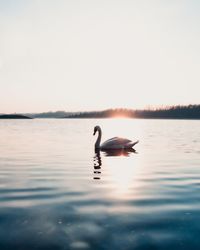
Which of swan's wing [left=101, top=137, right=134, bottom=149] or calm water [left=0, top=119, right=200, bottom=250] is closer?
calm water [left=0, top=119, right=200, bottom=250]

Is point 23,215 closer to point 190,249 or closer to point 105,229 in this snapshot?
point 105,229

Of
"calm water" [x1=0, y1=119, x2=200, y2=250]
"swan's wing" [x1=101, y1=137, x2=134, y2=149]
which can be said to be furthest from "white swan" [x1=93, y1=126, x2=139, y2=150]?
"calm water" [x1=0, y1=119, x2=200, y2=250]

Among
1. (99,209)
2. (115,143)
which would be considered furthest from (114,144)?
(99,209)

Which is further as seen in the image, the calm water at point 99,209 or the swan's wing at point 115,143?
the swan's wing at point 115,143

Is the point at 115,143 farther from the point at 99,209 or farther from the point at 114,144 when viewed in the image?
the point at 99,209

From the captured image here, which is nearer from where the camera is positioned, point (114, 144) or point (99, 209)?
point (99, 209)

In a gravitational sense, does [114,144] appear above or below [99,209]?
below

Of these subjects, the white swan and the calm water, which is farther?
the white swan

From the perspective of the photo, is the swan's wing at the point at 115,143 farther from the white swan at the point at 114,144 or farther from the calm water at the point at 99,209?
the calm water at the point at 99,209

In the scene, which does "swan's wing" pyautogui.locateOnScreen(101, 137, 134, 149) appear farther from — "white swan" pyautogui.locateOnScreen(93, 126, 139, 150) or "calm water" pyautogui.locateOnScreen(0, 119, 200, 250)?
"calm water" pyautogui.locateOnScreen(0, 119, 200, 250)

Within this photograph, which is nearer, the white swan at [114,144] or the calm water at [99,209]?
the calm water at [99,209]

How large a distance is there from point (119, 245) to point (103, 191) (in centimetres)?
560

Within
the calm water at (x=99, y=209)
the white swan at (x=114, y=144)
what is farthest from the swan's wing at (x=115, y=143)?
the calm water at (x=99, y=209)

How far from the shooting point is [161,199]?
37.8 feet
